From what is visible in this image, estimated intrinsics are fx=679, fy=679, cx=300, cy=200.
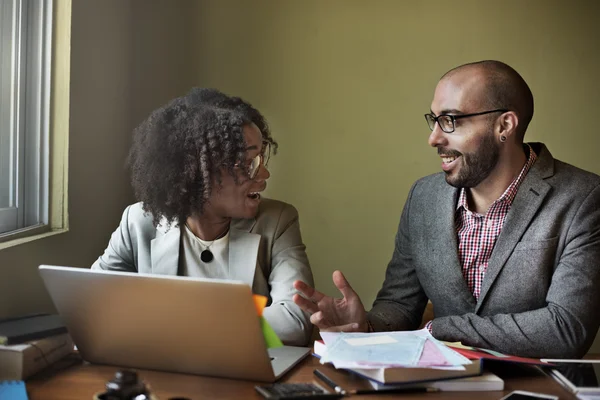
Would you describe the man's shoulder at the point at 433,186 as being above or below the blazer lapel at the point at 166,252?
above

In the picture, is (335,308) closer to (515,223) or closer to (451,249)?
(451,249)

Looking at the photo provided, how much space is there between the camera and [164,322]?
1274mm

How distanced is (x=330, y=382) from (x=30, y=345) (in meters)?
0.58

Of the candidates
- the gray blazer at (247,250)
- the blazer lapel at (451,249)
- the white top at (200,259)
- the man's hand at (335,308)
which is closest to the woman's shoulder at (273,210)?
the gray blazer at (247,250)

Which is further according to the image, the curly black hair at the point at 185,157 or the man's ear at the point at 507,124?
the man's ear at the point at 507,124

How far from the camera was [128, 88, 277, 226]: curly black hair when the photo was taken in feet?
6.04

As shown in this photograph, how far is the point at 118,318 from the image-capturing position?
1.30m

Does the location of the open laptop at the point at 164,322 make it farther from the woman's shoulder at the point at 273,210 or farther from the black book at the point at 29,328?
the woman's shoulder at the point at 273,210

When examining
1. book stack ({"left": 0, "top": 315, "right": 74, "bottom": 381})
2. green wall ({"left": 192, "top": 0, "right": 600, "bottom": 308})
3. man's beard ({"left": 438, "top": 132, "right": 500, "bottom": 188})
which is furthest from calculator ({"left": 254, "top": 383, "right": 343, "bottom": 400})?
green wall ({"left": 192, "top": 0, "right": 600, "bottom": 308})

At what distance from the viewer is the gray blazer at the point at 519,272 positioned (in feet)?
5.74

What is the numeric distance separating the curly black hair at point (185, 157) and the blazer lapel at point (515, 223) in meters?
0.78

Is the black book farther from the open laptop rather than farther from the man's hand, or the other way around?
the man's hand

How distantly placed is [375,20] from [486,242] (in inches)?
55.7

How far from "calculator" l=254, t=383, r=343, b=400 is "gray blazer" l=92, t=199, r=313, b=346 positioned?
1.76 feet
